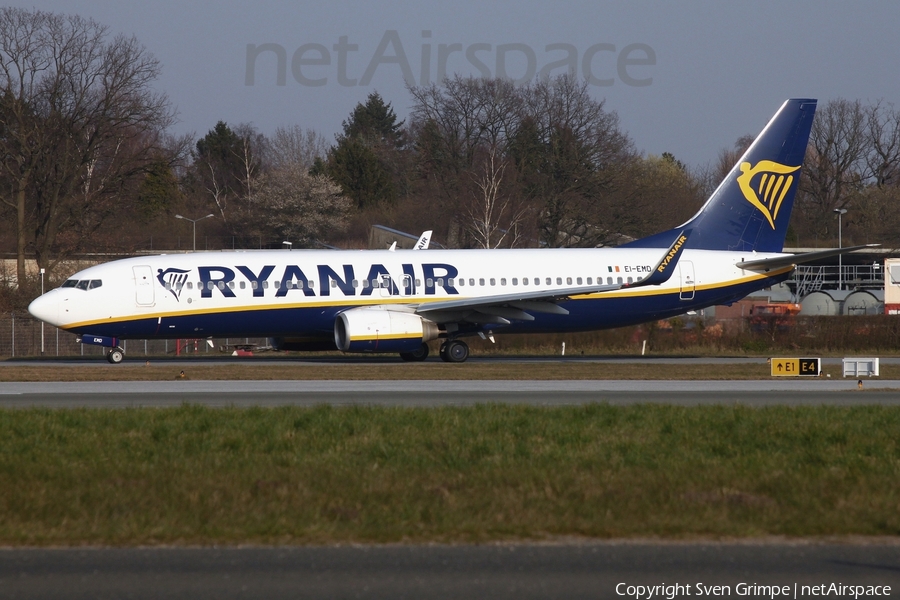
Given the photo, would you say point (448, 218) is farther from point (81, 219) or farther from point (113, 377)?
point (113, 377)

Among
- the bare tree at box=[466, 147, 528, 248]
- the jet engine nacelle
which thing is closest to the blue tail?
the jet engine nacelle

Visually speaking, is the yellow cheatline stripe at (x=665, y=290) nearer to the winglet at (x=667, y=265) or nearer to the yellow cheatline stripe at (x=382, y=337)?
the winglet at (x=667, y=265)

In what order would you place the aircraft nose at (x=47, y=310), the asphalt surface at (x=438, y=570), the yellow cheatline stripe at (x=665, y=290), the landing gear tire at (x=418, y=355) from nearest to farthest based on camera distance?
the asphalt surface at (x=438, y=570) → the aircraft nose at (x=47, y=310) → the yellow cheatline stripe at (x=665, y=290) → the landing gear tire at (x=418, y=355)

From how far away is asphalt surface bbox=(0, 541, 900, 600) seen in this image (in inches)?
280

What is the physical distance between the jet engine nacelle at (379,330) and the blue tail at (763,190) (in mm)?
9046

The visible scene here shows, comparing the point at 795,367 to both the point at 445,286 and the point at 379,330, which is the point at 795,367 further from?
the point at 379,330

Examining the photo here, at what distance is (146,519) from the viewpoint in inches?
353

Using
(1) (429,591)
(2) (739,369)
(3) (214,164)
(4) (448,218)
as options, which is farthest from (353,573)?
(3) (214,164)

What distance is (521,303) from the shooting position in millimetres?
31281

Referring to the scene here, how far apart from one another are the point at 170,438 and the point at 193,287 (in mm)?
18063

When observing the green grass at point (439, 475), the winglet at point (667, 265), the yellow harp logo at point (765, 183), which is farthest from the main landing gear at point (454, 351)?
the green grass at point (439, 475)

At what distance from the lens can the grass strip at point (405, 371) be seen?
25.9 meters

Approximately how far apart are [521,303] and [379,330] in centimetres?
439

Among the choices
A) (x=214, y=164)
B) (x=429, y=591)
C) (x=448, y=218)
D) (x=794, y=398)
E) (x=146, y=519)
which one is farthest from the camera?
(x=214, y=164)
